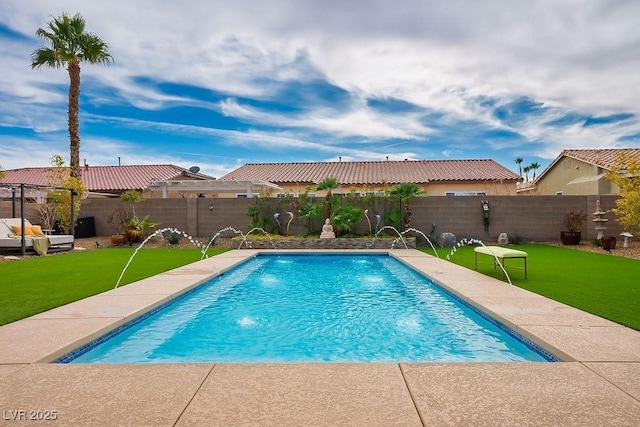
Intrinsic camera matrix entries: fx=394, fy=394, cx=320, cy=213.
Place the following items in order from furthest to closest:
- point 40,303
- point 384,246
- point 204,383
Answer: point 384,246, point 40,303, point 204,383

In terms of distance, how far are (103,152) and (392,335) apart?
38.4 metres

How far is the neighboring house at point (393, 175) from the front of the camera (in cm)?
2494

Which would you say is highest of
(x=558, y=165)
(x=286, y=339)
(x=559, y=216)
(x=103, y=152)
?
(x=103, y=152)

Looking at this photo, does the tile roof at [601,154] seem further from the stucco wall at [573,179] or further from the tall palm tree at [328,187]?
the tall palm tree at [328,187]

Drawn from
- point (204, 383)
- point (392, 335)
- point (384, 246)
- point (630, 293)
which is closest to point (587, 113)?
point (384, 246)

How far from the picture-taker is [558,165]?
25219mm

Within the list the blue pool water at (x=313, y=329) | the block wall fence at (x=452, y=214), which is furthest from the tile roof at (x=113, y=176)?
the blue pool water at (x=313, y=329)

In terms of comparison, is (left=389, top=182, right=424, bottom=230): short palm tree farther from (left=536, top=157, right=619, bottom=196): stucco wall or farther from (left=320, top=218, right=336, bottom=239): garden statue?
(left=536, top=157, right=619, bottom=196): stucco wall

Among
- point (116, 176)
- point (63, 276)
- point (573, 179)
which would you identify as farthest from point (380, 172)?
point (63, 276)

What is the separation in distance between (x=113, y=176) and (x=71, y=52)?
14.5 m

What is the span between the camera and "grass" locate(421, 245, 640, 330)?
5.50 metres

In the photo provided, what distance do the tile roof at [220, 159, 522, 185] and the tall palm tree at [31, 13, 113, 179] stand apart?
36.7ft

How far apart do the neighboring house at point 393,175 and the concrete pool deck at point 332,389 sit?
19.2 m

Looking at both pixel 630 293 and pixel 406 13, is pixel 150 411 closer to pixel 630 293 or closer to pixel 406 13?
pixel 630 293
